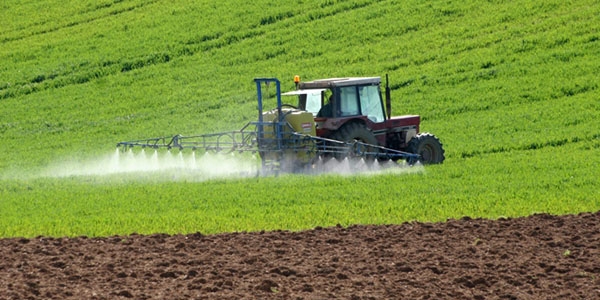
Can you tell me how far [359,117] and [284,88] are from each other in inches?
502

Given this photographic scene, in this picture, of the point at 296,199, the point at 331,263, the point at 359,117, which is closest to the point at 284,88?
the point at 359,117

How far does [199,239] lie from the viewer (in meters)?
14.7

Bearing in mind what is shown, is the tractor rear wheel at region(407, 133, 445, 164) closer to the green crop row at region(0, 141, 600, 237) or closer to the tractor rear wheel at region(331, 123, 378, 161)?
the tractor rear wheel at region(331, 123, 378, 161)

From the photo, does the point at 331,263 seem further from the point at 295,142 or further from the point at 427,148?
the point at 427,148

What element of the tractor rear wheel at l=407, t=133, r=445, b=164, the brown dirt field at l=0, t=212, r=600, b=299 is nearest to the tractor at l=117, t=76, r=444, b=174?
the tractor rear wheel at l=407, t=133, r=445, b=164

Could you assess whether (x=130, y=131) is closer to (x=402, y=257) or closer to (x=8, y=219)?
(x=8, y=219)

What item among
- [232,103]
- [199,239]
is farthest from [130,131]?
[199,239]

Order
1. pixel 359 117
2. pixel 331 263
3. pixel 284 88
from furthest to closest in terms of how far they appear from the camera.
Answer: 1. pixel 284 88
2. pixel 359 117
3. pixel 331 263

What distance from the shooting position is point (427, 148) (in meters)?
24.4

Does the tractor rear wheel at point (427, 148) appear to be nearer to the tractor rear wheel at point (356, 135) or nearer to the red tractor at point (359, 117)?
the red tractor at point (359, 117)

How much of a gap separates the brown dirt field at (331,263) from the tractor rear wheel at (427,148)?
28.8ft

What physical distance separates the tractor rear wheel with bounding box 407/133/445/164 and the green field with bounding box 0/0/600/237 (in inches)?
23.9

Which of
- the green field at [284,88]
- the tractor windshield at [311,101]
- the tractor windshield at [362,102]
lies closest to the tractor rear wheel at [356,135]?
the tractor windshield at [362,102]

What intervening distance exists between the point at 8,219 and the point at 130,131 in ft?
55.2
